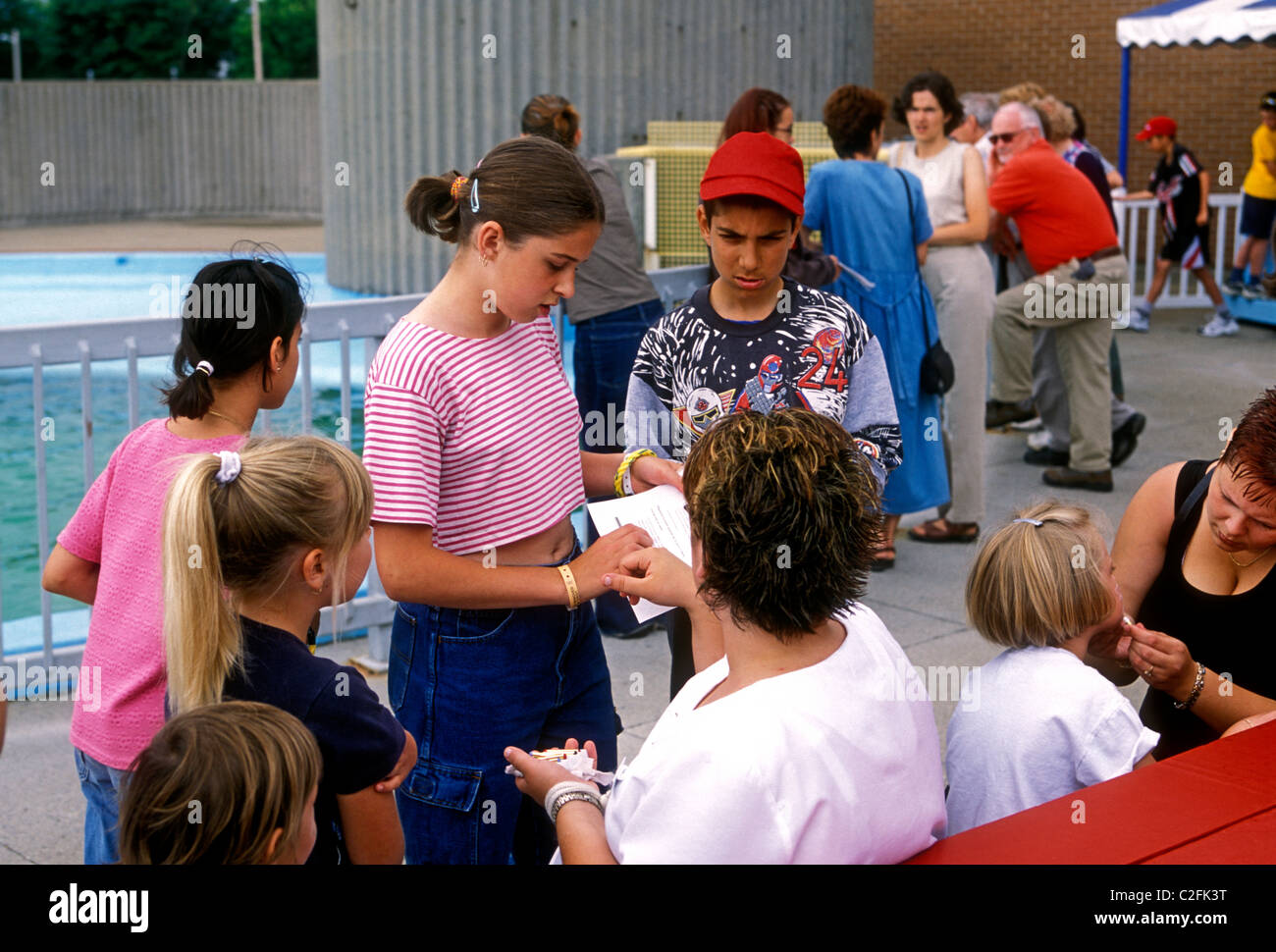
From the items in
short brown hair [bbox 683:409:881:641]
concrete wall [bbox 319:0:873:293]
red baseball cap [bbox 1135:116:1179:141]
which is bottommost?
short brown hair [bbox 683:409:881:641]

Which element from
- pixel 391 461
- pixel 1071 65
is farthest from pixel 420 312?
pixel 1071 65

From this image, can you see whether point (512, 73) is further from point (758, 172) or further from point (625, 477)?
point (625, 477)

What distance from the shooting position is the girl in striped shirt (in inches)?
93.8

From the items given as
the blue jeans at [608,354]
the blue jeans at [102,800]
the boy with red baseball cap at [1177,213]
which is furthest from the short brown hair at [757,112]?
the boy with red baseball cap at [1177,213]

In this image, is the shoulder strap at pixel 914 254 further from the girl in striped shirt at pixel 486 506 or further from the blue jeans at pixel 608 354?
the girl in striped shirt at pixel 486 506

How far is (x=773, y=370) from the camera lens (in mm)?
2977

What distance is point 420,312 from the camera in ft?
8.16

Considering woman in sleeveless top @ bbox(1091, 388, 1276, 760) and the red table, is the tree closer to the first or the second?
woman in sleeveless top @ bbox(1091, 388, 1276, 760)

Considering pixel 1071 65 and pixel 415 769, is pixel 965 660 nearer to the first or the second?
pixel 415 769

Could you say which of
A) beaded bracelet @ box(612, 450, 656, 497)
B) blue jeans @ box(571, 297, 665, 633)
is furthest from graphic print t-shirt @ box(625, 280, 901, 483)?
blue jeans @ box(571, 297, 665, 633)

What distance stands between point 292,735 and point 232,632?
32cm

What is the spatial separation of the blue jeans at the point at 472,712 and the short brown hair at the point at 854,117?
383cm

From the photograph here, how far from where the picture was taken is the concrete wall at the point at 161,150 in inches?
1141

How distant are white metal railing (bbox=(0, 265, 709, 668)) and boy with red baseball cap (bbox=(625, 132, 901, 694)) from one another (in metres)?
1.39
